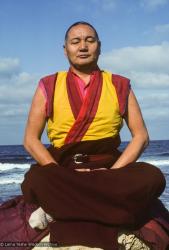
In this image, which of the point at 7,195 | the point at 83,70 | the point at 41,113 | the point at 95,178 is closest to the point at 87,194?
the point at 95,178

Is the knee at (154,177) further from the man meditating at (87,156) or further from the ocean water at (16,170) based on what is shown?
the ocean water at (16,170)

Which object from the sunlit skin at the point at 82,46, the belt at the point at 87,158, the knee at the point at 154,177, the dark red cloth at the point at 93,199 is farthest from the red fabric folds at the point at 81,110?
the knee at the point at 154,177

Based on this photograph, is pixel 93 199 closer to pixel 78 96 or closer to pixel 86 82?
pixel 78 96

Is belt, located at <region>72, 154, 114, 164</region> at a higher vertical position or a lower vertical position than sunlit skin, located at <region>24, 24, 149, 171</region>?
lower

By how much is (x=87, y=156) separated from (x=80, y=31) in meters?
1.01

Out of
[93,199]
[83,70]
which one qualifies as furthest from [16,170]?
[93,199]

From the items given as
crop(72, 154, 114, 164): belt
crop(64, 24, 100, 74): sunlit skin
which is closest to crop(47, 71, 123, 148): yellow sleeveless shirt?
crop(72, 154, 114, 164): belt

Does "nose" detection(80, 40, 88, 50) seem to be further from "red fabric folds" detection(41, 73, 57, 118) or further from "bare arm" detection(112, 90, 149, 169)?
"bare arm" detection(112, 90, 149, 169)

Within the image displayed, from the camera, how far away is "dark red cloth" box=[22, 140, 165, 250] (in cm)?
377

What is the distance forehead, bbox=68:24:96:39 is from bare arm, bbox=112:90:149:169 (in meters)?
0.59

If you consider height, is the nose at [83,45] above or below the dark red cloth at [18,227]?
above

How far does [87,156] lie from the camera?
415 cm

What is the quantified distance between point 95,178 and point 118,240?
1.65 feet

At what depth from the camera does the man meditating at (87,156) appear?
3781 mm
